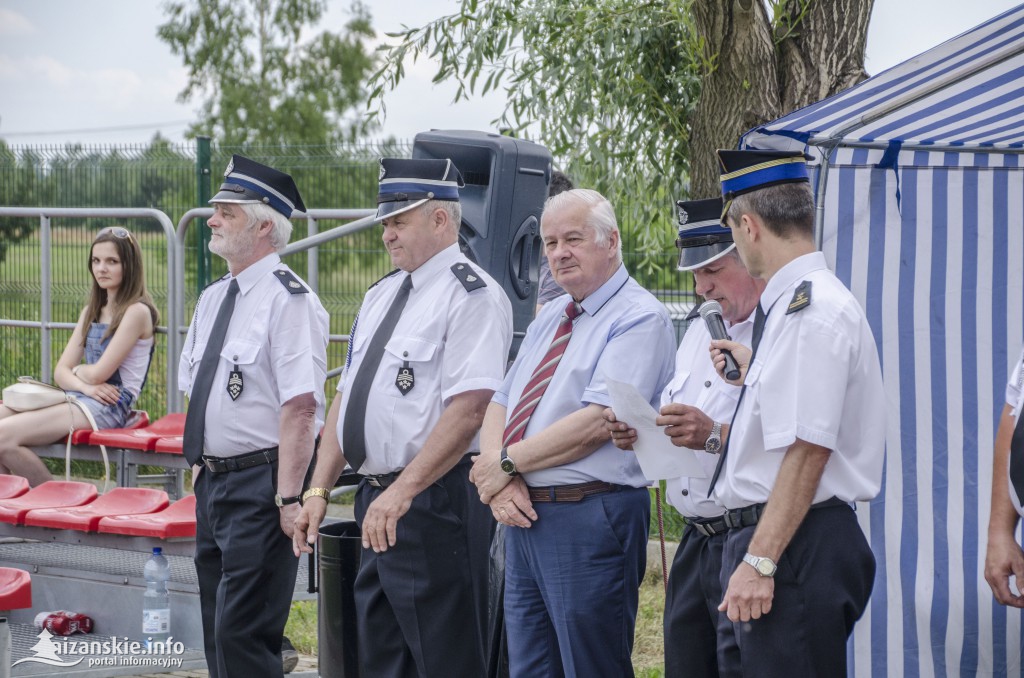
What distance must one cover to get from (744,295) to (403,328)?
1.10m

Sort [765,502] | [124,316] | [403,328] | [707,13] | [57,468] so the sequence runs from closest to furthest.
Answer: [765,502] → [403,328] → [707,13] → [124,316] → [57,468]

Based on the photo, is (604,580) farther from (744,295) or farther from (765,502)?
(744,295)

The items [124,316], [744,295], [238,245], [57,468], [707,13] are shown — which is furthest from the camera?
[57,468]

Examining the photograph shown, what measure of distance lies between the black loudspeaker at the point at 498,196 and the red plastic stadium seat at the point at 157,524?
1737 mm

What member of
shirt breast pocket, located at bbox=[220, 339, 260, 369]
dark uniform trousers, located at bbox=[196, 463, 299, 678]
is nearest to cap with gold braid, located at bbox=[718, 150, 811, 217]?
shirt breast pocket, located at bbox=[220, 339, 260, 369]

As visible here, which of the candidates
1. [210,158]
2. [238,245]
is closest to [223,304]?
[238,245]

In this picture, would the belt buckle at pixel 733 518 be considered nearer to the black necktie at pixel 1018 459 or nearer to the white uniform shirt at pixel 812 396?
the white uniform shirt at pixel 812 396

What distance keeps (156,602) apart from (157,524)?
1.08ft

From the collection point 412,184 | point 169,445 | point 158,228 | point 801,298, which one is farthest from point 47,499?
point 801,298

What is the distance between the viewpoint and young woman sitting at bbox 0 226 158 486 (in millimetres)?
6363

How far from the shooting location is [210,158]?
818 centimetres

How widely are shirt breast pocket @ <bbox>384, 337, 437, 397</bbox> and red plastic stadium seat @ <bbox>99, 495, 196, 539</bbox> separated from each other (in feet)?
6.08

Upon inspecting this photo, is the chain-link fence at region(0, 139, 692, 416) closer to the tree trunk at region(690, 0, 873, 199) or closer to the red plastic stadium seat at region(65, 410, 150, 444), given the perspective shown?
the red plastic stadium seat at region(65, 410, 150, 444)

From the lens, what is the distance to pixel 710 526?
3080mm
